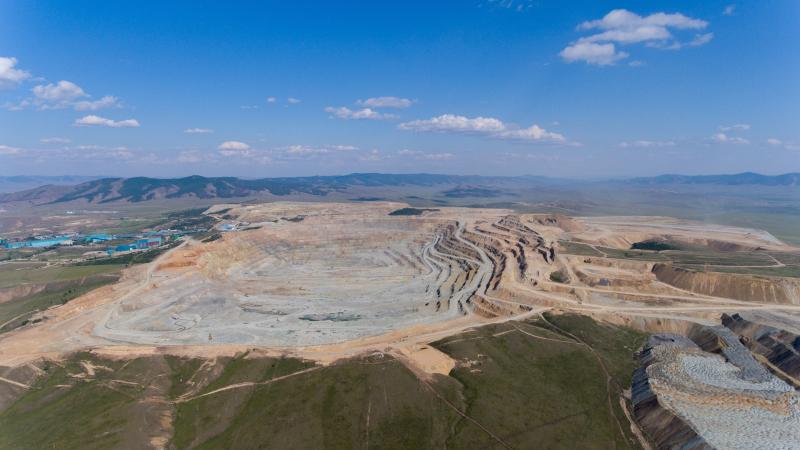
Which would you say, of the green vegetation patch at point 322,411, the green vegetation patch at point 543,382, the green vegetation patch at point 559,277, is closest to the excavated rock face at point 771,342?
the green vegetation patch at point 543,382

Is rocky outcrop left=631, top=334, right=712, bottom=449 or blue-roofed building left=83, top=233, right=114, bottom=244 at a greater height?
blue-roofed building left=83, top=233, right=114, bottom=244

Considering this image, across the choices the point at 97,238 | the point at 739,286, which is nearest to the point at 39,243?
the point at 97,238

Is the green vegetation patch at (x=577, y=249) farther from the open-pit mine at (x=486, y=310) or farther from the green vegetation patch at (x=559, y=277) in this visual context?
the green vegetation patch at (x=559, y=277)

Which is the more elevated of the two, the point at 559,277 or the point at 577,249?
the point at 577,249

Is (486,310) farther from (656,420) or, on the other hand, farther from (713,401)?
(713,401)

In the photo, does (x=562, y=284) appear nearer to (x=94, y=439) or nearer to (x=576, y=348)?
(x=576, y=348)

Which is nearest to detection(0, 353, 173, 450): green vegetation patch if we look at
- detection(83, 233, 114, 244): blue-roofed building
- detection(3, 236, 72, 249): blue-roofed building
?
detection(83, 233, 114, 244): blue-roofed building

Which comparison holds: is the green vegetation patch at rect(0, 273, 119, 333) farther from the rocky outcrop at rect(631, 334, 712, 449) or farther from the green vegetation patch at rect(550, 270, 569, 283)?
the green vegetation patch at rect(550, 270, 569, 283)
